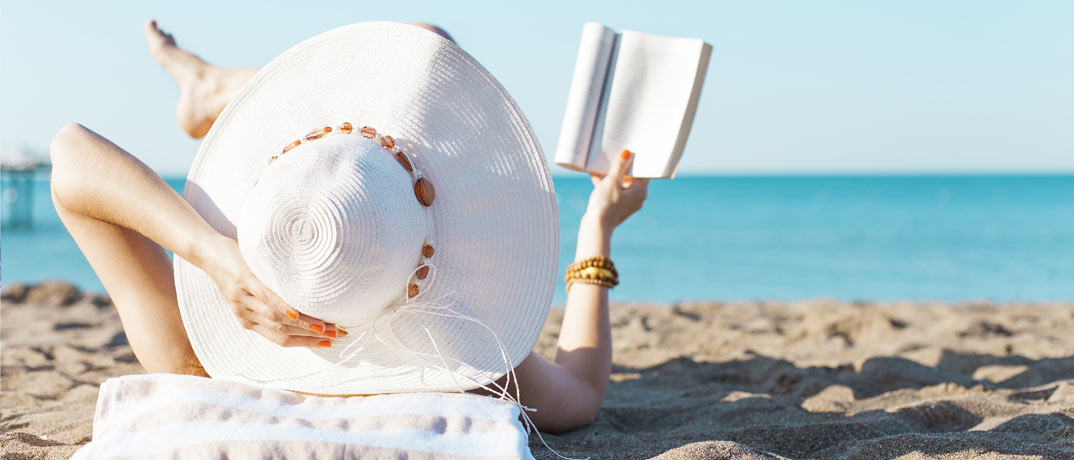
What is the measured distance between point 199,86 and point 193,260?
1223 millimetres

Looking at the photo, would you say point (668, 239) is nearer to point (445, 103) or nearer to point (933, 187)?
point (445, 103)

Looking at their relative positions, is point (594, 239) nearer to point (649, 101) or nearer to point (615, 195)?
point (615, 195)

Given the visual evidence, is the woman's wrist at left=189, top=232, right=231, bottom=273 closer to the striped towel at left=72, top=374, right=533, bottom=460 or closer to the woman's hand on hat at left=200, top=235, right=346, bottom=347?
the woman's hand on hat at left=200, top=235, right=346, bottom=347

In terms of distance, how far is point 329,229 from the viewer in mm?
1545

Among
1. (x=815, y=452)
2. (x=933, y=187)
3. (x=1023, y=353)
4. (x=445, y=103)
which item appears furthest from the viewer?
(x=933, y=187)

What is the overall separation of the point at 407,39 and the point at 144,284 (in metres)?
1.00

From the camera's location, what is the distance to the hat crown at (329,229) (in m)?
1.55

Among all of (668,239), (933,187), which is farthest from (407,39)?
(933,187)

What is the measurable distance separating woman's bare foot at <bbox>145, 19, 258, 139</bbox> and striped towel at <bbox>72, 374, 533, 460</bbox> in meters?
1.19

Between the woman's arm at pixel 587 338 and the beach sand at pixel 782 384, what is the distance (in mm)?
82

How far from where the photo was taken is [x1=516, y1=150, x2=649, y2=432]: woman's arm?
2.17m

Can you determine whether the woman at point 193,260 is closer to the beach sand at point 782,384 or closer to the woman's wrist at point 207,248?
the woman's wrist at point 207,248

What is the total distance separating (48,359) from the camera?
3.41 metres

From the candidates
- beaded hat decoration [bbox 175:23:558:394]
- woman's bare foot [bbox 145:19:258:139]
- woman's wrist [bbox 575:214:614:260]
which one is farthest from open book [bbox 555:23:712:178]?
woman's bare foot [bbox 145:19:258:139]
